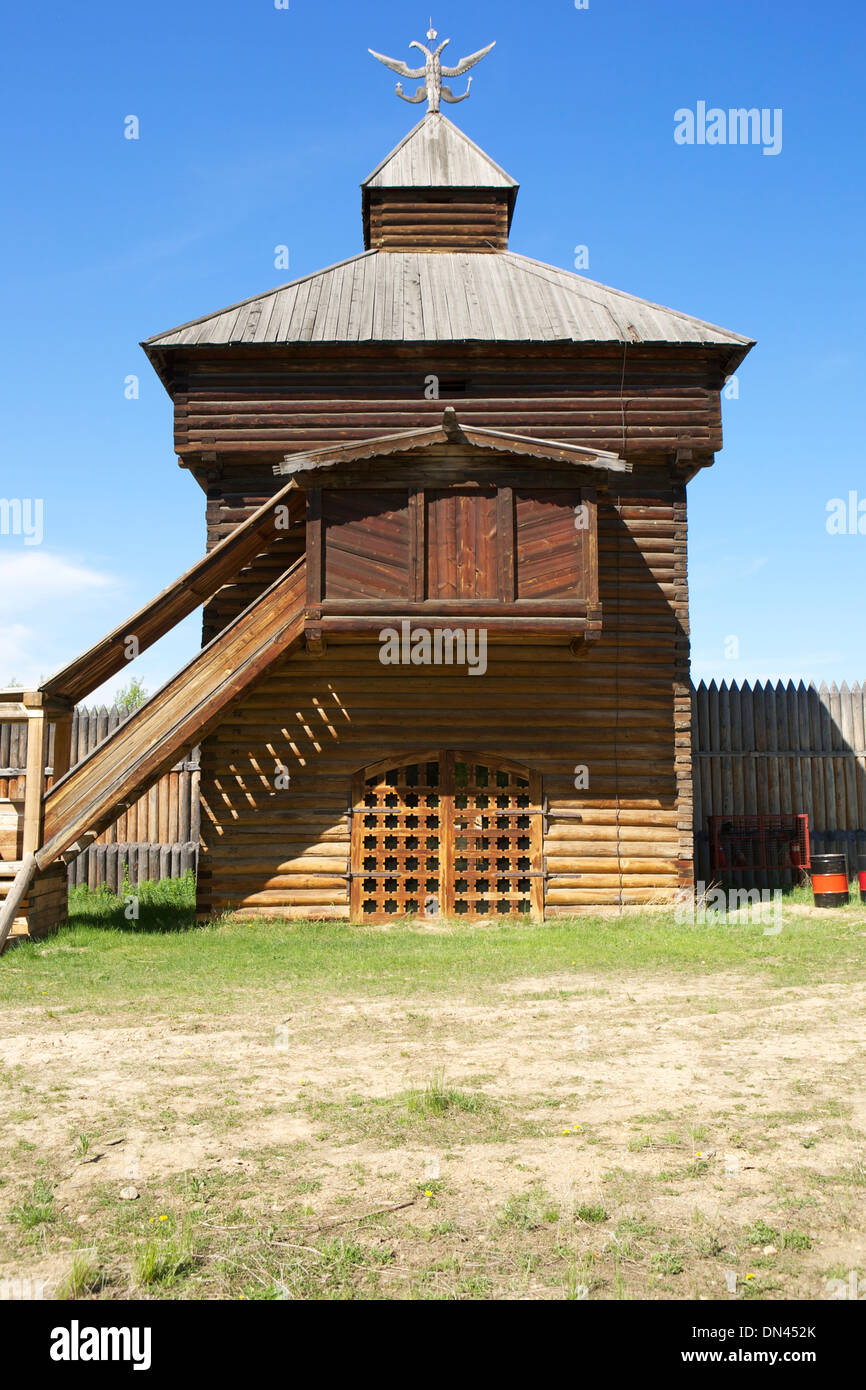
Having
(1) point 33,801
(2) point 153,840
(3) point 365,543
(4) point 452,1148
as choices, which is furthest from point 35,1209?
(2) point 153,840

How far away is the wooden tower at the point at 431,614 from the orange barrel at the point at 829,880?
2225 millimetres

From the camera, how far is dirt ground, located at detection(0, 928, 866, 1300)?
3779 millimetres

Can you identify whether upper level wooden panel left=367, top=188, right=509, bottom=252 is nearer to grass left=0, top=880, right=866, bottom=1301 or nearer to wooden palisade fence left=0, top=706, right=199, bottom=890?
wooden palisade fence left=0, top=706, right=199, bottom=890

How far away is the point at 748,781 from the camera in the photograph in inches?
715

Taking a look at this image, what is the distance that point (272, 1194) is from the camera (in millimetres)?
4551

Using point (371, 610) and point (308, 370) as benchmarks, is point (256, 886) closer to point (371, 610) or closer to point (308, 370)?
point (371, 610)

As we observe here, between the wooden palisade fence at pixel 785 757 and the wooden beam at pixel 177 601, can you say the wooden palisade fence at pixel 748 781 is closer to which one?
the wooden palisade fence at pixel 785 757

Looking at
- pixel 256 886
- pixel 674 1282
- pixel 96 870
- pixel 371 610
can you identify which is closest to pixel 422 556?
pixel 371 610

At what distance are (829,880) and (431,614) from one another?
24.8 ft

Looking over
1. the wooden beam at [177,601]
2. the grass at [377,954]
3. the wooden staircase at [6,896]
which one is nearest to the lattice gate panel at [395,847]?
the grass at [377,954]

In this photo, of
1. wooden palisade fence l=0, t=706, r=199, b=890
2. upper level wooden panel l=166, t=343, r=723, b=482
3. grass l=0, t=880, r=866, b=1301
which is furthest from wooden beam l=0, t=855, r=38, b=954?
upper level wooden panel l=166, t=343, r=723, b=482

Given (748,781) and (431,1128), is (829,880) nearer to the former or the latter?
(748,781)

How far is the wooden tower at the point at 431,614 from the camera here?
44.0 feet

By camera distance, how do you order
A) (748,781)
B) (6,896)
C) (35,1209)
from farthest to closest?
(748,781) → (6,896) → (35,1209)
